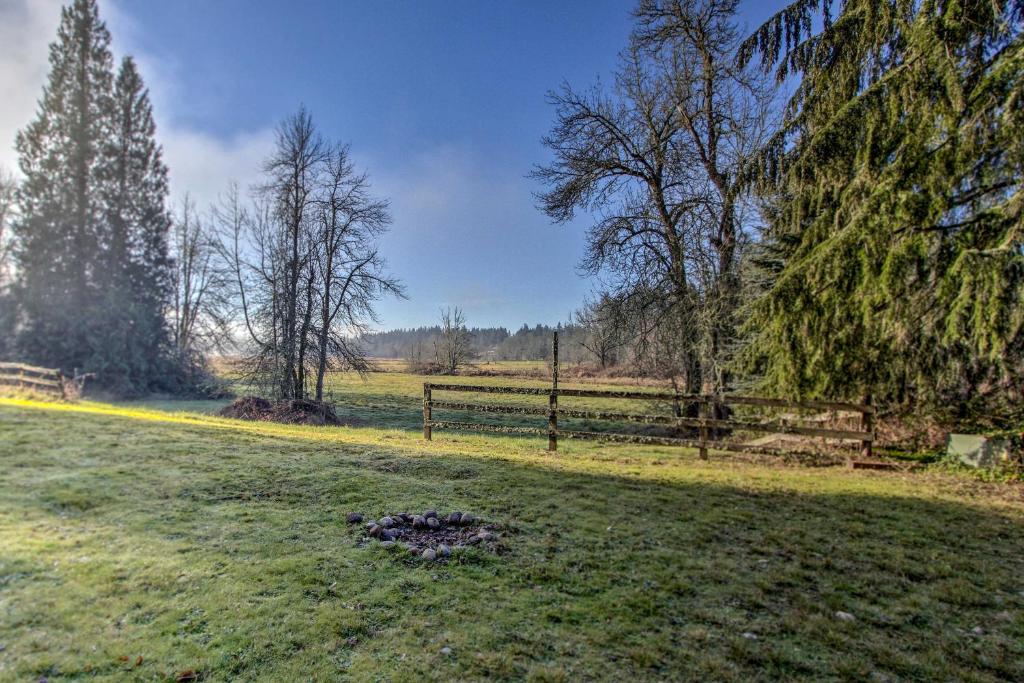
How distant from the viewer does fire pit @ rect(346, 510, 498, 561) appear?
389 centimetres

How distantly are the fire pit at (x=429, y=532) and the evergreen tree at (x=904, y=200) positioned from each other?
5.21 metres

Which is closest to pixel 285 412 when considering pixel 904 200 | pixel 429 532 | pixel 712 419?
pixel 712 419

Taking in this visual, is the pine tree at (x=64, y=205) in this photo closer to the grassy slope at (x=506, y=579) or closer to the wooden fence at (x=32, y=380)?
the wooden fence at (x=32, y=380)

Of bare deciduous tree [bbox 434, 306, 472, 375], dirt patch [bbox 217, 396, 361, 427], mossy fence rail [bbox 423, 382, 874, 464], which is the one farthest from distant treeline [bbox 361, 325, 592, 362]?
mossy fence rail [bbox 423, 382, 874, 464]

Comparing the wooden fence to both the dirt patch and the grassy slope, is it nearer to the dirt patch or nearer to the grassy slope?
the dirt patch

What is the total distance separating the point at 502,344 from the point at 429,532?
76628 mm

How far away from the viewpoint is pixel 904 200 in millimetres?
5605

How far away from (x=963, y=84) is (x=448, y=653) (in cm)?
761

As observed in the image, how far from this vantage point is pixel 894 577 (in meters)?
3.62

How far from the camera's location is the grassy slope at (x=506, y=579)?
253 centimetres

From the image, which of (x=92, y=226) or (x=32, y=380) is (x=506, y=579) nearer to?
(x=32, y=380)

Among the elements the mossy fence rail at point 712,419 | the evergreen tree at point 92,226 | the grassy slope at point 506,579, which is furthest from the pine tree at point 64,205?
the mossy fence rail at point 712,419

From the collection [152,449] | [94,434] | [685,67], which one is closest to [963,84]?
[685,67]

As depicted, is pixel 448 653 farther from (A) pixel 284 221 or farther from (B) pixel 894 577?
(A) pixel 284 221
